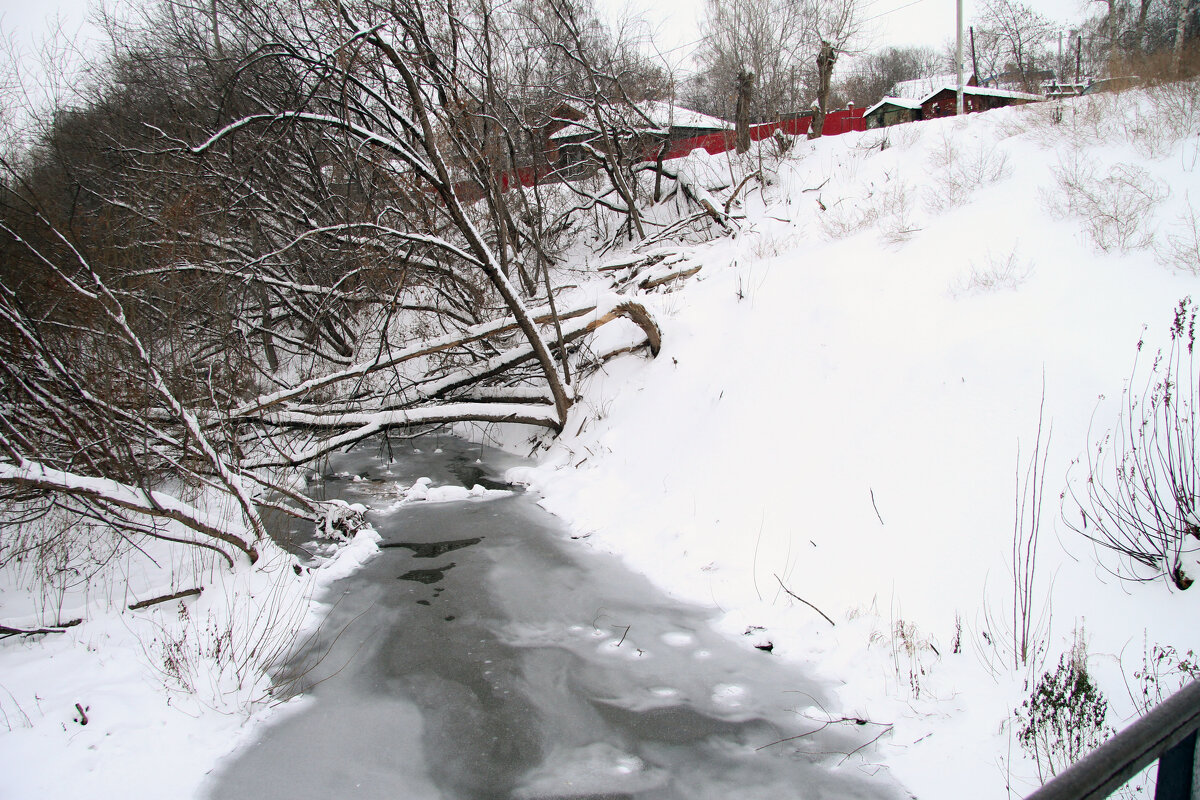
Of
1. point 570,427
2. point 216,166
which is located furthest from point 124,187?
point 570,427

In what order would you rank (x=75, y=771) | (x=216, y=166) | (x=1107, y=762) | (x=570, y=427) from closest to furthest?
1. (x=1107, y=762)
2. (x=75, y=771)
3. (x=570, y=427)
4. (x=216, y=166)

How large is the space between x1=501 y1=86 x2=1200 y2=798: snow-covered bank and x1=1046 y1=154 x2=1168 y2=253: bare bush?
3 centimetres

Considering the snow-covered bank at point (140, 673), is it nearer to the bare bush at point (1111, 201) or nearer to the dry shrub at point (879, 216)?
the bare bush at point (1111, 201)

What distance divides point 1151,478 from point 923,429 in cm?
175

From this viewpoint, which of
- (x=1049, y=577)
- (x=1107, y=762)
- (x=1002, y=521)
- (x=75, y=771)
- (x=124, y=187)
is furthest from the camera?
(x=124, y=187)

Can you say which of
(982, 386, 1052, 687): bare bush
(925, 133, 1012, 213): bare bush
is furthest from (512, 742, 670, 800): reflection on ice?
(925, 133, 1012, 213): bare bush

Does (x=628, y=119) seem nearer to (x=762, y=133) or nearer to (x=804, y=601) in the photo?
(x=762, y=133)

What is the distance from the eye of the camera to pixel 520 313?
8555 mm

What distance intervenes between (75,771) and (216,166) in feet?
34.0

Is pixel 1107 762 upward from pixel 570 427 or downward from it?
upward

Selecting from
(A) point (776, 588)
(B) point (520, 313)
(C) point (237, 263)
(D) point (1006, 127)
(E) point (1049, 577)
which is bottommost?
(A) point (776, 588)

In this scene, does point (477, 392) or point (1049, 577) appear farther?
point (477, 392)

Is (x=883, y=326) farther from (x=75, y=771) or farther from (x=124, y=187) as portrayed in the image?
(x=124, y=187)

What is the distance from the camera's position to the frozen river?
3441mm
